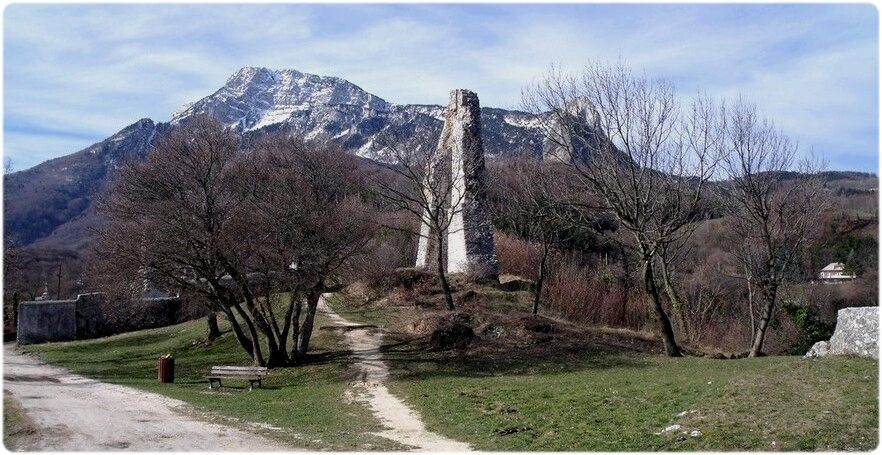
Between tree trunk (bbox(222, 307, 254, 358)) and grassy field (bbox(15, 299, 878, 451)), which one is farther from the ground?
tree trunk (bbox(222, 307, 254, 358))

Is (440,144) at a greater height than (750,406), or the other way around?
(440,144)

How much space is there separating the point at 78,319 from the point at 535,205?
22986mm

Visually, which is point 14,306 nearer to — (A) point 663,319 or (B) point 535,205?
(B) point 535,205

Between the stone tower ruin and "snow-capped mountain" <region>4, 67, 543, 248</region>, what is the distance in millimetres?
34541

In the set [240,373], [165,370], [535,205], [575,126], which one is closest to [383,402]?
[240,373]

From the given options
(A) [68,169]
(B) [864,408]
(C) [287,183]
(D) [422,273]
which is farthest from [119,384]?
(A) [68,169]

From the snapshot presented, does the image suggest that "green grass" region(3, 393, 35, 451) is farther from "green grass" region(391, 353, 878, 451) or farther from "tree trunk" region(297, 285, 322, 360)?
"tree trunk" region(297, 285, 322, 360)

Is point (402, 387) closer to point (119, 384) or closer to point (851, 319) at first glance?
point (119, 384)

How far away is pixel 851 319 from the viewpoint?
17.8 m

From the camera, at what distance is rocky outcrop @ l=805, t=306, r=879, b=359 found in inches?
677

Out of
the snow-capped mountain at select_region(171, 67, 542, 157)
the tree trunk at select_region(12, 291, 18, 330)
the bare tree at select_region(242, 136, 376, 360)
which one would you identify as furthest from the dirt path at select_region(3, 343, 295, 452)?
the snow-capped mountain at select_region(171, 67, 542, 157)

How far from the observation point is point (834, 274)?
186 ft

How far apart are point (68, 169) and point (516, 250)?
7761 cm

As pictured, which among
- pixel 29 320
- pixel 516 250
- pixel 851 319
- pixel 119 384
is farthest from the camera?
pixel 516 250
